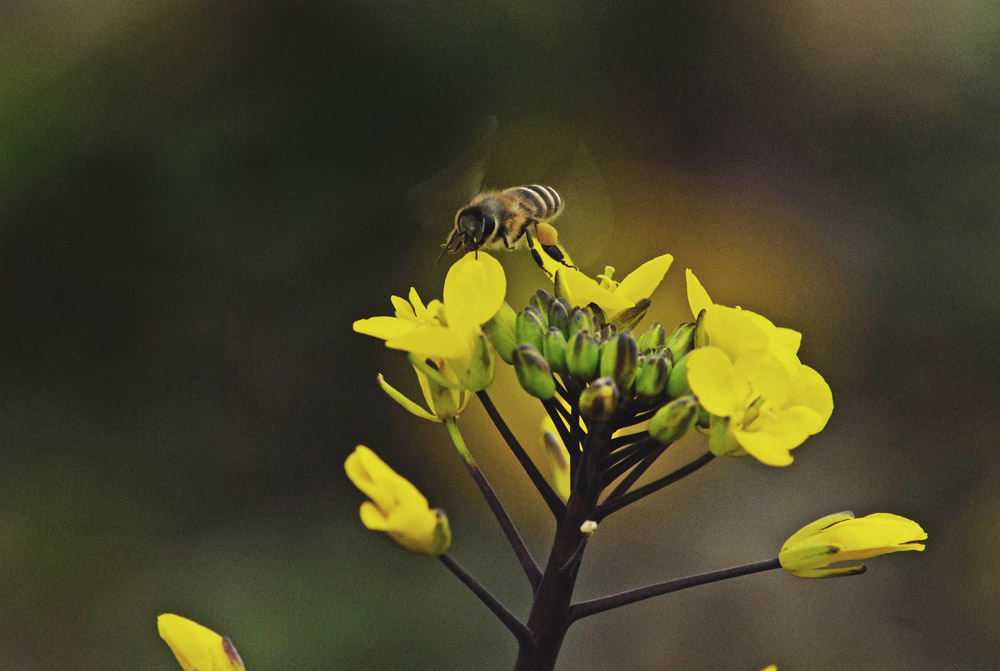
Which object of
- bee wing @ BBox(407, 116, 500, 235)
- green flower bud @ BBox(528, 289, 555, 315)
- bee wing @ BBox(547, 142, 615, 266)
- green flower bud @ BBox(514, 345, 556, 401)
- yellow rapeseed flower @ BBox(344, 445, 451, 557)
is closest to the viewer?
yellow rapeseed flower @ BBox(344, 445, 451, 557)

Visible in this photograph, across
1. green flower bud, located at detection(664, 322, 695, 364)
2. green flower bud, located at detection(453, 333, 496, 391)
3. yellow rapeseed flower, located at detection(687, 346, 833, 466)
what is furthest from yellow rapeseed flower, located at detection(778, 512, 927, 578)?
green flower bud, located at detection(453, 333, 496, 391)

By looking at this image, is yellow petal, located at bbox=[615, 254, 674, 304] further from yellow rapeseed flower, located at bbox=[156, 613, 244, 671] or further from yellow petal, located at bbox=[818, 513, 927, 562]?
yellow rapeseed flower, located at bbox=[156, 613, 244, 671]

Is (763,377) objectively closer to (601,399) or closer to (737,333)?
(737,333)

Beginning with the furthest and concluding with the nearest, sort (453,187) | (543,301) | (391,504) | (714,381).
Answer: (453,187), (543,301), (714,381), (391,504)

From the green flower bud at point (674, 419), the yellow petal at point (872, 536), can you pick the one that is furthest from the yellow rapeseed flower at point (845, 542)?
the green flower bud at point (674, 419)

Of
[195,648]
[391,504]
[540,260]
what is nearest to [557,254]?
[540,260]

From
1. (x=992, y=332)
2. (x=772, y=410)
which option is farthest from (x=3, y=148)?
(x=992, y=332)
